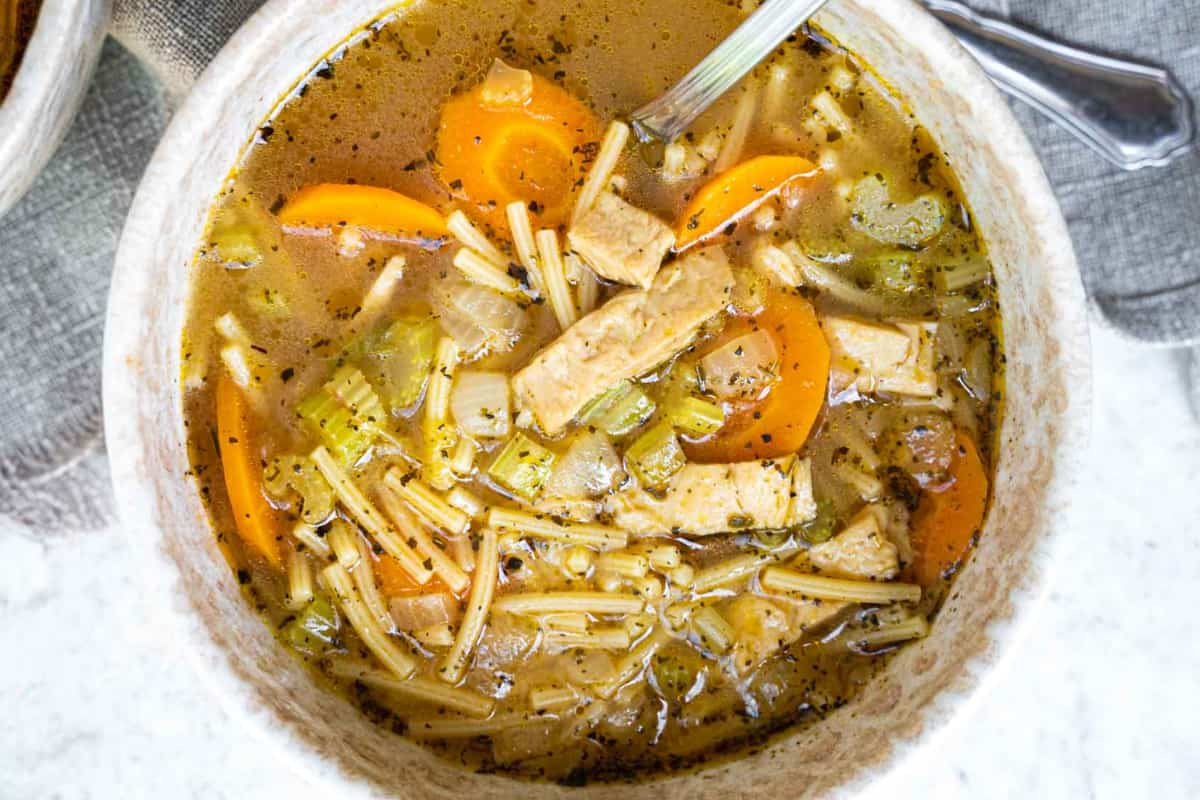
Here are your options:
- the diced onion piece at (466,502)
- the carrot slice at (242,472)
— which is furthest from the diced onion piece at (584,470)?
the carrot slice at (242,472)

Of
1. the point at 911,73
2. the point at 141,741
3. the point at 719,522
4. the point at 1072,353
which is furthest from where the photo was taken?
the point at 141,741

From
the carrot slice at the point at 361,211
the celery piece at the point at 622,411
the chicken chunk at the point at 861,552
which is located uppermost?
the carrot slice at the point at 361,211

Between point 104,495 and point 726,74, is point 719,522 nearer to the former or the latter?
point 726,74

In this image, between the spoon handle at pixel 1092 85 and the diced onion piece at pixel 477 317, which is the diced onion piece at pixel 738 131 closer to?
the diced onion piece at pixel 477 317

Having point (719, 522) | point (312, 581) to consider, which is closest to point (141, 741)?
point (312, 581)

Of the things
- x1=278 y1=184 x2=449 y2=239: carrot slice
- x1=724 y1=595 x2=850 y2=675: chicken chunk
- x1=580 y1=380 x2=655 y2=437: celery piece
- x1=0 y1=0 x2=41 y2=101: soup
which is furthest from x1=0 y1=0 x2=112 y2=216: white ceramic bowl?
x1=724 y1=595 x2=850 y2=675: chicken chunk

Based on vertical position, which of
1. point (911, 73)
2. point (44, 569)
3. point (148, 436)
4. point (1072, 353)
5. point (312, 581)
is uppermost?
point (911, 73)
